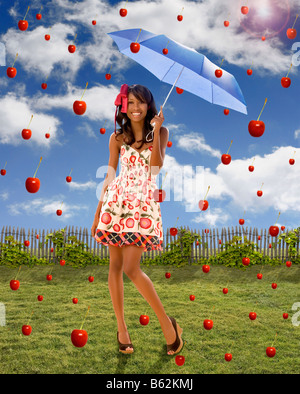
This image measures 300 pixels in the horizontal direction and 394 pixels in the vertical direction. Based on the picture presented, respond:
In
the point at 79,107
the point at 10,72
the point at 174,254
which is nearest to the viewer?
the point at 79,107

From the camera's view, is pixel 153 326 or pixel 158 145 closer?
pixel 158 145

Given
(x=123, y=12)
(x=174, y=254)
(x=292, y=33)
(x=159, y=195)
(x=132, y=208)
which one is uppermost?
(x=123, y=12)

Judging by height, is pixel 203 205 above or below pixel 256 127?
below

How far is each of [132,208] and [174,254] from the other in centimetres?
899

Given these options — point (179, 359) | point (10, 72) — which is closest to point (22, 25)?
point (10, 72)

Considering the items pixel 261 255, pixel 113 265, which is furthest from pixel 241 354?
pixel 261 255

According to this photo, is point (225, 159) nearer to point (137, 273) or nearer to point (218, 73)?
point (218, 73)

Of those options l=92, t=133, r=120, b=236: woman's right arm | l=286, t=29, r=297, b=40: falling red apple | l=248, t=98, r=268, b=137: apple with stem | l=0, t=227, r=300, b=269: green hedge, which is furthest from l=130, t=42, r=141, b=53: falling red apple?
l=0, t=227, r=300, b=269: green hedge

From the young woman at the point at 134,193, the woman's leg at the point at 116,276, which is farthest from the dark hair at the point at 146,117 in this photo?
the woman's leg at the point at 116,276

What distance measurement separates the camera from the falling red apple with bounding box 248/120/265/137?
3543mm

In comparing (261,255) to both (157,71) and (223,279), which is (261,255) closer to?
(223,279)

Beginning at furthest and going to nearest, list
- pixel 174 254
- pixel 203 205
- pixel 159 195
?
pixel 174 254 < pixel 203 205 < pixel 159 195

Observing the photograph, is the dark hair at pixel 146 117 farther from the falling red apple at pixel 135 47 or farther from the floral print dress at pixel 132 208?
the falling red apple at pixel 135 47

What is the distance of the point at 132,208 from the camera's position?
3500 mm
